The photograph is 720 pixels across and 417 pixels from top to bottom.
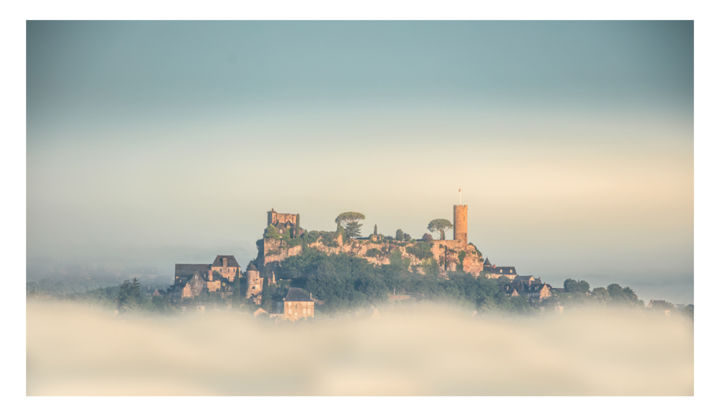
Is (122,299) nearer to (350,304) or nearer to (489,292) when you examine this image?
(350,304)

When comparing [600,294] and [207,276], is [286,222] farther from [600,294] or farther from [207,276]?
[600,294]

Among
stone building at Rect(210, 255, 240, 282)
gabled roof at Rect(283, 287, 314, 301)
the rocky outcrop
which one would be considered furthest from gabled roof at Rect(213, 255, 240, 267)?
the rocky outcrop

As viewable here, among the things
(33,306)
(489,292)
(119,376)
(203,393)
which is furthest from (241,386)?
(489,292)

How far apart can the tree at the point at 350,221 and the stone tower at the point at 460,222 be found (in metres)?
3.18

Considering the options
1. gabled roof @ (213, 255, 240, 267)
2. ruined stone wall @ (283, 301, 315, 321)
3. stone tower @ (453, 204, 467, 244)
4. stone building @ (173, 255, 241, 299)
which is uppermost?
stone tower @ (453, 204, 467, 244)

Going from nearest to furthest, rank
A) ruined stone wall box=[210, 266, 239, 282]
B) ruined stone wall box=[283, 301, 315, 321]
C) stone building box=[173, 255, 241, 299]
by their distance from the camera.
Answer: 1. ruined stone wall box=[283, 301, 315, 321]
2. stone building box=[173, 255, 241, 299]
3. ruined stone wall box=[210, 266, 239, 282]

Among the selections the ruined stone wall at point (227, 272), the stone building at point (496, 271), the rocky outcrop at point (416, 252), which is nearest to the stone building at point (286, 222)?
the rocky outcrop at point (416, 252)

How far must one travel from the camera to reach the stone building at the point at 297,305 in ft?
142

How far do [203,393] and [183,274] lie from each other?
9046 mm

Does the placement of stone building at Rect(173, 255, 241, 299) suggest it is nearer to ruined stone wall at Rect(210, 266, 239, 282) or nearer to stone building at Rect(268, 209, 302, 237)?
ruined stone wall at Rect(210, 266, 239, 282)

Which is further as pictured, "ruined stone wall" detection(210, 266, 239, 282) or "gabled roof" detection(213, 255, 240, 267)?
"ruined stone wall" detection(210, 266, 239, 282)

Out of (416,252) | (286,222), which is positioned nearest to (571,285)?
(416,252)

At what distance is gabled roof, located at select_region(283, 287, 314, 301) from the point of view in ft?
144

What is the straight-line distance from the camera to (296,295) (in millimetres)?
44188
